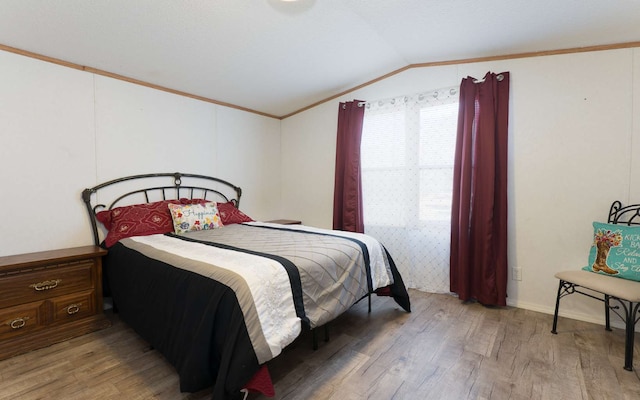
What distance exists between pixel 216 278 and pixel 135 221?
1588mm

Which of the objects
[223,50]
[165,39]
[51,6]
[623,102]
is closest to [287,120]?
[223,50]

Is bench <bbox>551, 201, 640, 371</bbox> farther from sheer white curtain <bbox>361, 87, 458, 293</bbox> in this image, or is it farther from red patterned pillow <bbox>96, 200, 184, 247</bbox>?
red patterned pillow <bbox>96, 200, 184, 247</bbox>

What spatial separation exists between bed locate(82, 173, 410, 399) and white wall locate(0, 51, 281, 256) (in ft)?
0.56

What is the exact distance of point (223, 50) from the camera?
8.30 ft

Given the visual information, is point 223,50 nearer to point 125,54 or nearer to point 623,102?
point 125,54

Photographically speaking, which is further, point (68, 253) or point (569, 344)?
point (68, 253)

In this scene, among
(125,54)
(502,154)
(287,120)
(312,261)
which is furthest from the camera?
(287,120)

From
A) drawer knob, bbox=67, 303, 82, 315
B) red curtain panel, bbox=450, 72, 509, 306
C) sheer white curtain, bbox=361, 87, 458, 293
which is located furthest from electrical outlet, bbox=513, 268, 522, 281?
drawer knob, bbox=67, 303, 82, 315

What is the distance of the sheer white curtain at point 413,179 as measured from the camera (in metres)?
3.04

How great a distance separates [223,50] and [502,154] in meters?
2.67

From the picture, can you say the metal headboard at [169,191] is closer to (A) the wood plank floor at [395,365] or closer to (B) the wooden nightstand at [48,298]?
(B) the wooden nightstand at [48,298]

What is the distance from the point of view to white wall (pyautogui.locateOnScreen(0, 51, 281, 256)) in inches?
87.7

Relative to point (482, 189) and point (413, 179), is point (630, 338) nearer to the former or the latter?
point (482, 189)

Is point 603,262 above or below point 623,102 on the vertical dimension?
below
